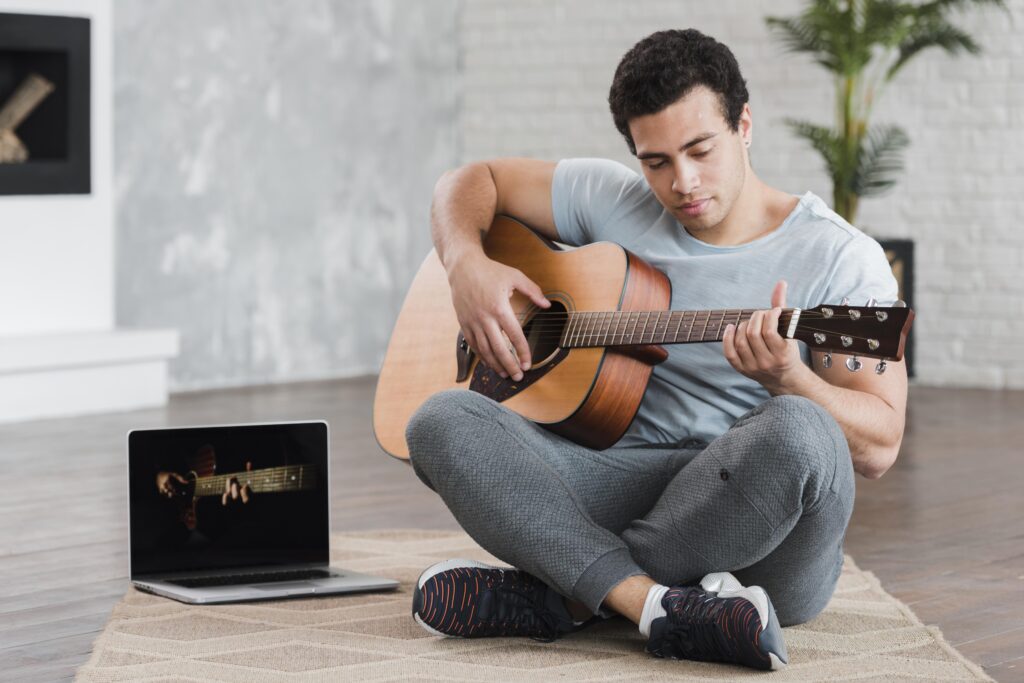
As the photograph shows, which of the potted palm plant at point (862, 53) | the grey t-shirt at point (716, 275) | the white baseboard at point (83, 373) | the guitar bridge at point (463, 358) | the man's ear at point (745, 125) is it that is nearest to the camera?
the grey t-shirt at point (716, 275)

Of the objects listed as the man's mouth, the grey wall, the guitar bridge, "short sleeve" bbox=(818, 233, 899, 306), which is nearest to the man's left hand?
"short sleeve" bbox=(818, 233, 899, 306)

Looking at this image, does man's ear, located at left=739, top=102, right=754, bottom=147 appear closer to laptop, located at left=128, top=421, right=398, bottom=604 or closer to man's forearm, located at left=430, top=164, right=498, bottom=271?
man's forearm, located at left=430, top=164, right=498, bottom=271

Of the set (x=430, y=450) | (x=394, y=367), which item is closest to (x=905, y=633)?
(x=430, y=450)

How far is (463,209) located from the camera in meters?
2.51

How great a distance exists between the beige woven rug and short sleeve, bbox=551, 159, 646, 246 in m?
0.61

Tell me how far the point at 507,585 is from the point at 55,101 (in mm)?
3479

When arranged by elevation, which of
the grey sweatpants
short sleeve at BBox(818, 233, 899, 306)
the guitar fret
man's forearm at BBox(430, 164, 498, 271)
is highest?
man's forearm at BBox(430, 164, 498, 271)

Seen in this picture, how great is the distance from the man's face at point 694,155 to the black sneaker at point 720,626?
20.1 inches

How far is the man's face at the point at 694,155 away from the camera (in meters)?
2.11

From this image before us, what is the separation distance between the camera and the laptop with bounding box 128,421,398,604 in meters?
2.47

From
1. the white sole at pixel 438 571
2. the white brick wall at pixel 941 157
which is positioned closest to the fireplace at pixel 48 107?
the white brick wall at pixel 941 157

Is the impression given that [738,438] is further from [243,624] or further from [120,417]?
[120,417]

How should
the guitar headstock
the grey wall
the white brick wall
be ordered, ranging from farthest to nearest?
Answer: the white brick wall < the grey wall < the guitar headstock

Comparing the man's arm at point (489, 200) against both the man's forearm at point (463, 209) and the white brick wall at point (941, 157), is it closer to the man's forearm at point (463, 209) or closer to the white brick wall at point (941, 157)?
the man's forearm at point (463, 209)
